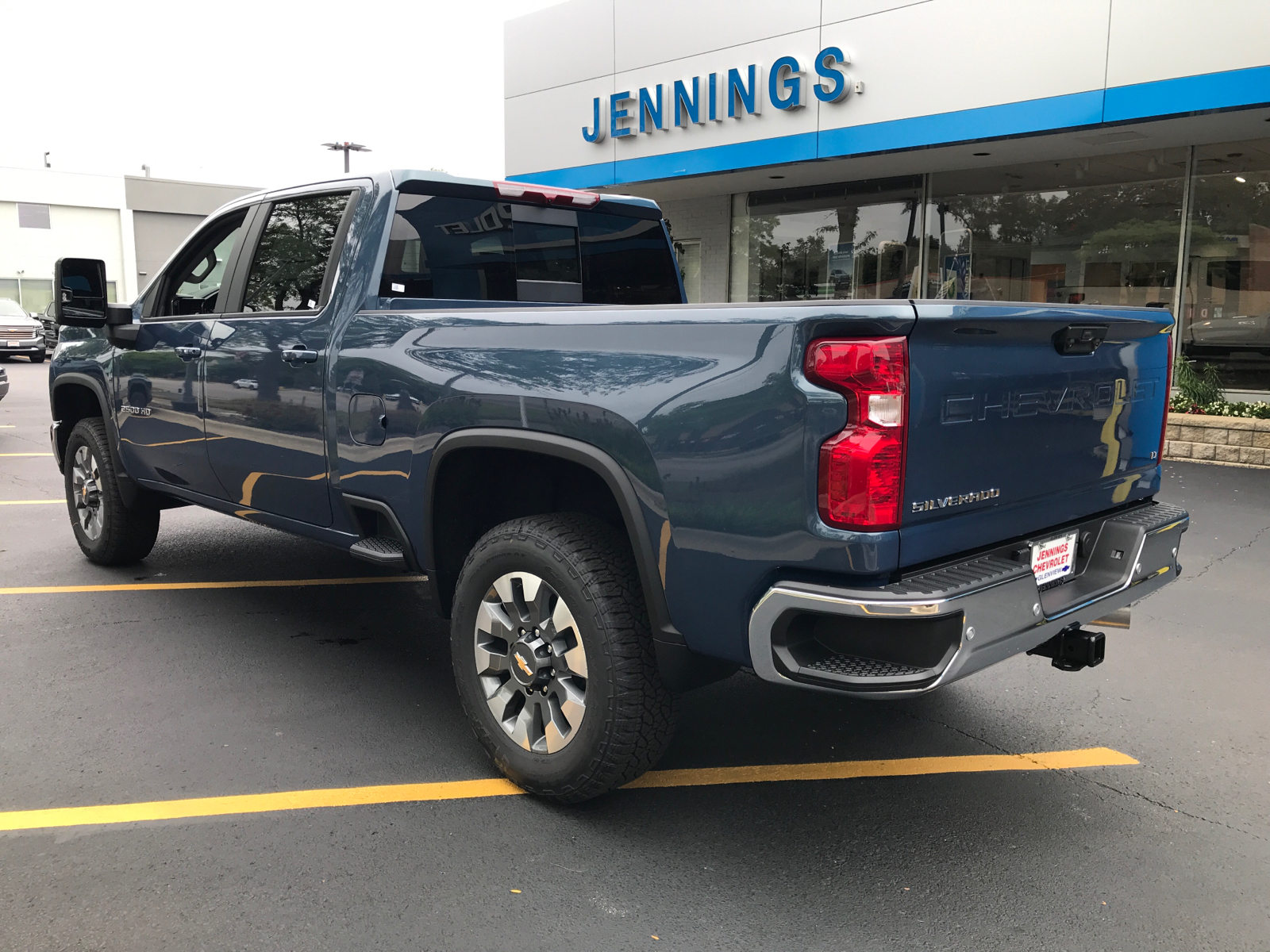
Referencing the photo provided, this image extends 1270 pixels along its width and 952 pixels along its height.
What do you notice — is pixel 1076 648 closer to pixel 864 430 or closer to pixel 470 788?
pixel 864 430

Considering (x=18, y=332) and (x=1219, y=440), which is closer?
(x=1219, y=440)

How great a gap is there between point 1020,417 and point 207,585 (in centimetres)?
469

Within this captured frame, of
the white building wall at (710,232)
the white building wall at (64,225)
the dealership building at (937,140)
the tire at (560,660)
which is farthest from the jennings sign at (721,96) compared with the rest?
the white building wall at (64,225)

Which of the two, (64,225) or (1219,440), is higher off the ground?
(64,225)

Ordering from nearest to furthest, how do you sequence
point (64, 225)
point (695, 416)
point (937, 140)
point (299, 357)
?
1. point (695, 416)
2. point (299, 357)
3. point (937, 140)
4. point (64, 225)

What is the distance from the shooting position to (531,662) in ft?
10.3

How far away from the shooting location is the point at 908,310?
238cm

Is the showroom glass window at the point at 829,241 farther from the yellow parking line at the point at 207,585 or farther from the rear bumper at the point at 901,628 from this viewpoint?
the rear bumper at the point at 901,628

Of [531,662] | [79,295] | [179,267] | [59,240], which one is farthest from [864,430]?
[59,240]

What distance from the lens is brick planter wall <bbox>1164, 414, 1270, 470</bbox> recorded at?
10172 millimetres

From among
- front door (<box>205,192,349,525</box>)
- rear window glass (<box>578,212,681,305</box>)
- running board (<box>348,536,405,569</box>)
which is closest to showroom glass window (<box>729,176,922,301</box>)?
rear window glass (<box>578,212,681,305</box>)

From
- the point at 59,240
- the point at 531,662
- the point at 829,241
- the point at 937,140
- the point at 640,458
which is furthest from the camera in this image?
the point at 59,240

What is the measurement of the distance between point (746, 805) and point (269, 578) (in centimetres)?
373

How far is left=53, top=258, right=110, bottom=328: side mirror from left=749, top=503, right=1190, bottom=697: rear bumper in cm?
420
